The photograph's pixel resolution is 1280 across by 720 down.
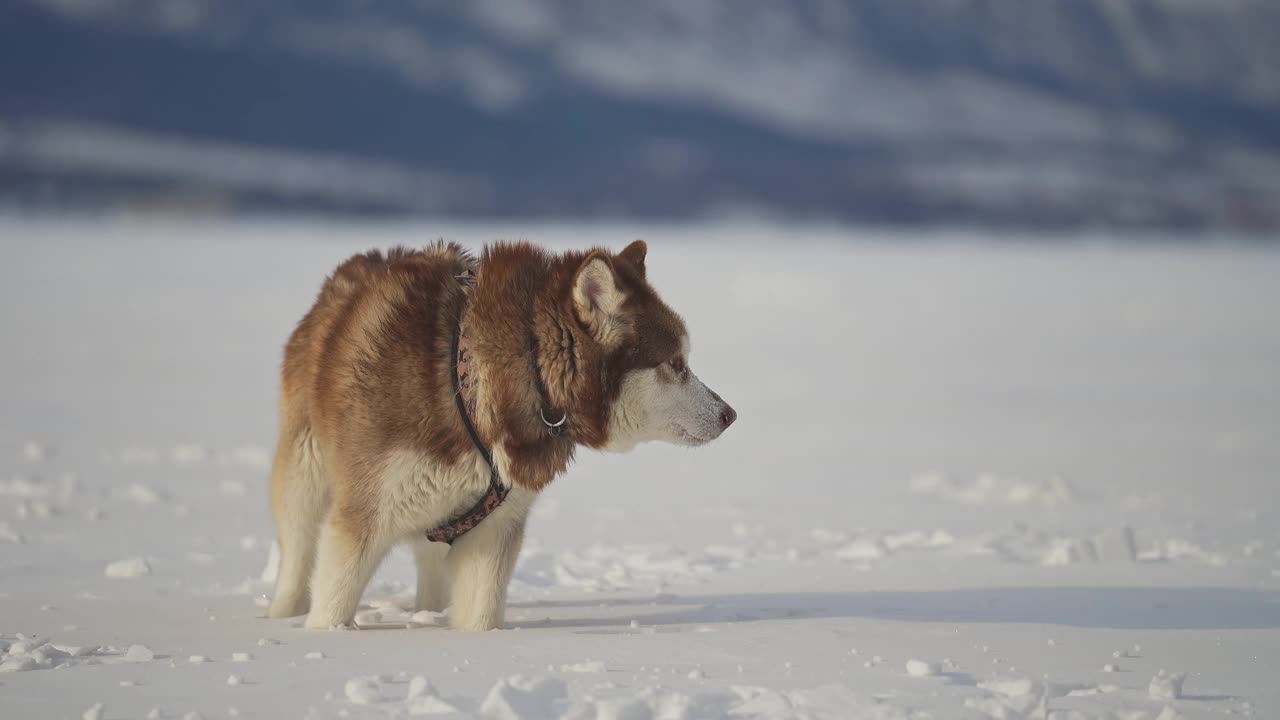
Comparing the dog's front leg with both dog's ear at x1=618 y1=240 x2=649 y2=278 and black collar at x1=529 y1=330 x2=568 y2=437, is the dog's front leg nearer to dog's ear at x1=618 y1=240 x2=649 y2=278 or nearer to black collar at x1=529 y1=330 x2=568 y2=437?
black collar at x1=529 y1=330 x2=568 y2=437

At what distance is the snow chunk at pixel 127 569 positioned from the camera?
5871 mm

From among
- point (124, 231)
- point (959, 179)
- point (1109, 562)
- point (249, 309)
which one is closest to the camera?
point (1109, 562)

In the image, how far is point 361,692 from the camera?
149 inches

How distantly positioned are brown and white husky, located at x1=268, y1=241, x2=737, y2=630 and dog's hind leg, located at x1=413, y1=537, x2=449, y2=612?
0.35 meters

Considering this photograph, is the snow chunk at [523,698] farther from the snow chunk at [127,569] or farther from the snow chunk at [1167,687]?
the snow chunk at [127,569]

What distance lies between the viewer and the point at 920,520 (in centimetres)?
774

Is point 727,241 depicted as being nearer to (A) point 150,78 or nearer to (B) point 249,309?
(B) point 249,309

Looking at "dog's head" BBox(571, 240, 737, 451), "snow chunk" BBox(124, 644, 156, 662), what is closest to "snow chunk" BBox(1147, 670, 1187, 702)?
"dog's head" BBox(571, 240, 737, 451)

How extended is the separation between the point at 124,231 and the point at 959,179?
299ft

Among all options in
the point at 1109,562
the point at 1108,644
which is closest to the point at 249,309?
the point at 1109,562

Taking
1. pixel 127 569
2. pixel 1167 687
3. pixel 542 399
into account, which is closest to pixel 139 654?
pixel 542 399

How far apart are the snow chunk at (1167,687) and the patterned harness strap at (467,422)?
2.10m

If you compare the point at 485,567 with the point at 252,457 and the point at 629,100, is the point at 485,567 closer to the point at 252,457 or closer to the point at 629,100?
the point at 252,457

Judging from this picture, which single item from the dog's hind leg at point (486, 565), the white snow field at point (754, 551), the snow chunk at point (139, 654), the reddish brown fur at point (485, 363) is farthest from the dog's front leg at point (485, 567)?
the snow chunk at point (139, 654)
